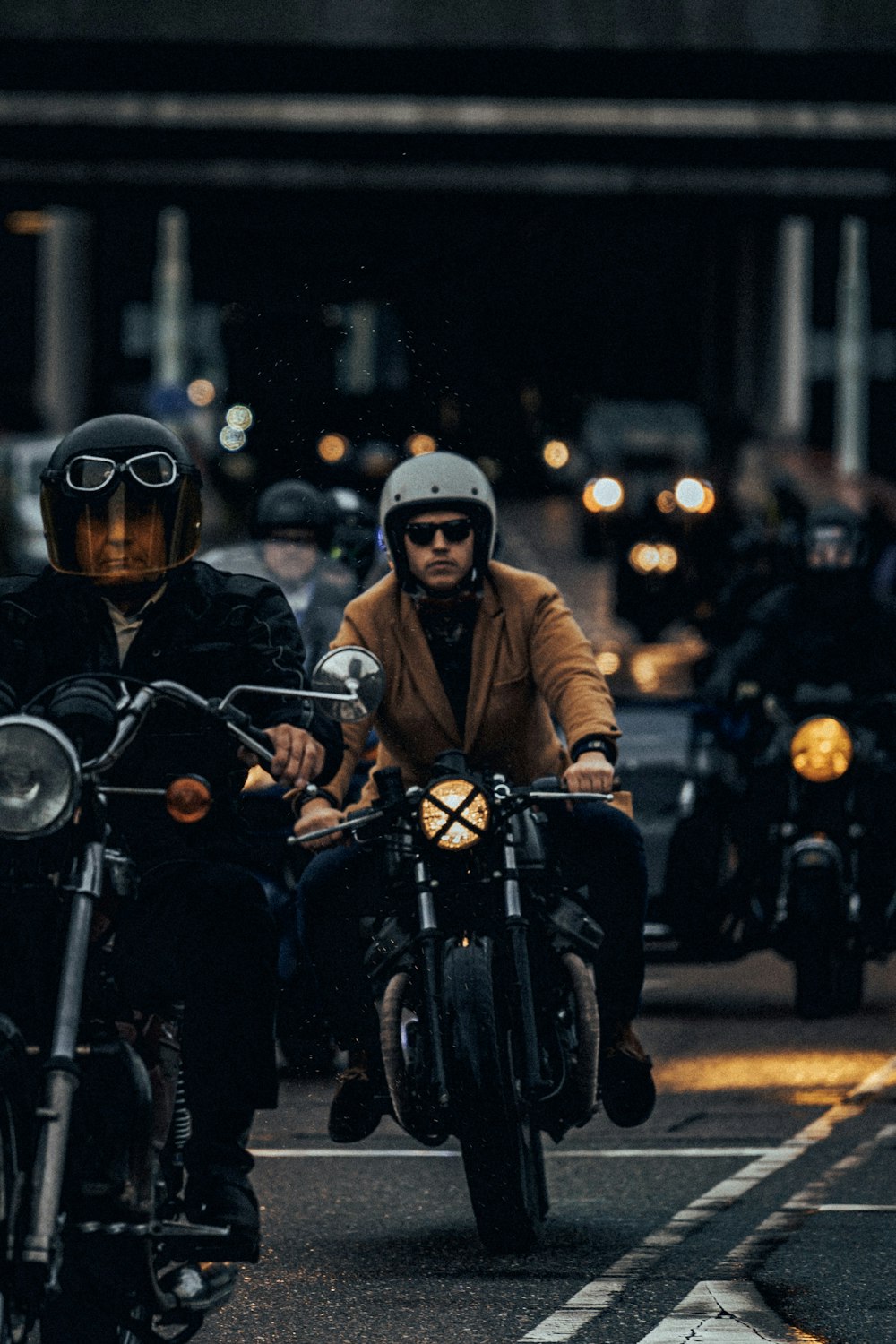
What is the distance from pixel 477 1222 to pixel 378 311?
59308 millimetres

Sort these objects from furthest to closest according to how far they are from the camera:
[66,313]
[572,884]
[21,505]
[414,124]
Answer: [66,313]
[21,505]
[414,124]
[572,884]

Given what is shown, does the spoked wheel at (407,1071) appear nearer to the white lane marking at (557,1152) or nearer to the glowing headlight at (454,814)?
the glowing headlight at (454,814)

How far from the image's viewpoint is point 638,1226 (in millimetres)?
8148

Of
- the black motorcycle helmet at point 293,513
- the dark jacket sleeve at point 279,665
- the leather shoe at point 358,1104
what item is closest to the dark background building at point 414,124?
the black motorcycle helmet at point 293,513

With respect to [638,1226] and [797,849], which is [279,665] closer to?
[638,1226]

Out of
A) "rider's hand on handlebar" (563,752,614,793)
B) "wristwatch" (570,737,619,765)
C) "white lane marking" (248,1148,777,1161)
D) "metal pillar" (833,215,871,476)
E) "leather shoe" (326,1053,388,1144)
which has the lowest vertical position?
"white lane marking" (248,1148,777,1161)

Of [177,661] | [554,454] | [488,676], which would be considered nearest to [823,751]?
[488,676]

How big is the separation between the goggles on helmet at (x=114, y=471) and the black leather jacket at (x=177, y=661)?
0.63ft

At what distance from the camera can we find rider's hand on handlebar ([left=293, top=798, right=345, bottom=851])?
7797mm

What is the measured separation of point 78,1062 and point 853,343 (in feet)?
156

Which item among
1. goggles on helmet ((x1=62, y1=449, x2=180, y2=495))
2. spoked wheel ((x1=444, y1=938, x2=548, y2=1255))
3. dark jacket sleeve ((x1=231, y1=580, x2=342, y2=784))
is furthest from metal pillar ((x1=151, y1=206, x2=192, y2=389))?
goggles on helmet ((x1=62, y1=449, x2=180, y2=495))

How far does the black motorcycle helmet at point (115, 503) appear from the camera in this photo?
6371mm

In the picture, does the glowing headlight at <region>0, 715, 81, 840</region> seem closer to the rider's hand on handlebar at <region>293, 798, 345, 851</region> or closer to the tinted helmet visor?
the tinted helmet visor

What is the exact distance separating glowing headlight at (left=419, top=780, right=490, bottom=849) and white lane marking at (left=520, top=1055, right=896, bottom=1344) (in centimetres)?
105
